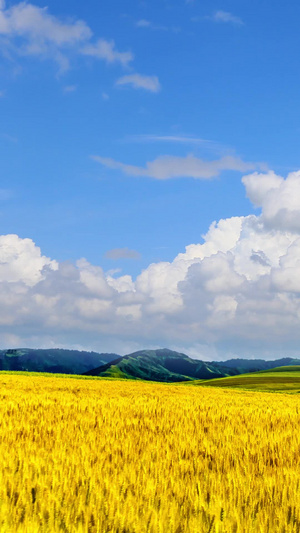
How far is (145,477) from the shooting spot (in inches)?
217

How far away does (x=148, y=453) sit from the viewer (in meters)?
7.07

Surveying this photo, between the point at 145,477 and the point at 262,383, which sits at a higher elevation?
the point at 145,477

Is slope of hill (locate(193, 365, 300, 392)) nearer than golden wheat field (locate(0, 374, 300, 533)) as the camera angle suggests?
No

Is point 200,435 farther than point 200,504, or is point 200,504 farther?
point 200,435

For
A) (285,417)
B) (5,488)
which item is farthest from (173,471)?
(285,417)

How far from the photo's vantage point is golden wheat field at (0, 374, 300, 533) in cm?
436

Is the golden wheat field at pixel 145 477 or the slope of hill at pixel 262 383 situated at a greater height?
the golden wheat field at pixel 145 477

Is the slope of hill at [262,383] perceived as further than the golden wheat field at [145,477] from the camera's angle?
Yes

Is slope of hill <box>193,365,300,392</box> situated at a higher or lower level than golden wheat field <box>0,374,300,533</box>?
lower

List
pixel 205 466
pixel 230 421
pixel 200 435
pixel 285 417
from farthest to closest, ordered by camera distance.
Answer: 1. pixel 285 417
2. pixel 230 421
3. pixel 200 435
4. pixel 205 466

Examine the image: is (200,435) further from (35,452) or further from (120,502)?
(120,502)

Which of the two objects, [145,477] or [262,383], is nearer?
[145,477]

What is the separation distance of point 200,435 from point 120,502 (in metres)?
4.75

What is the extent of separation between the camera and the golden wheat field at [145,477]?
436cm
